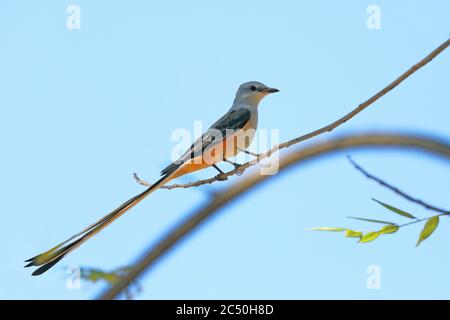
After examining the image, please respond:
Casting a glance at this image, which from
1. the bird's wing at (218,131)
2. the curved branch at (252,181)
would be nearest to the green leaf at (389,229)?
the curved branch at (252,181)

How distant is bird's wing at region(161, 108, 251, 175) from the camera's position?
514 cm

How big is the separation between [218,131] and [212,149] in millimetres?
537

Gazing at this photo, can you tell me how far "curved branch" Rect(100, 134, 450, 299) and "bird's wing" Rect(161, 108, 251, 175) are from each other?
10.8 ft

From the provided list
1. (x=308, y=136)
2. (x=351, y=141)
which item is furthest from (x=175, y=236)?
(x=308, y=136)

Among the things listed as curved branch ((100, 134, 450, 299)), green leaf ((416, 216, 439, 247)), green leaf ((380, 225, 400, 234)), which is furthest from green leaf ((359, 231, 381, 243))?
curved branch ((100, 134, 450, 299))

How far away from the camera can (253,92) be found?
7285 mm

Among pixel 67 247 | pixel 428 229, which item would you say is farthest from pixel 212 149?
pixel 428 229

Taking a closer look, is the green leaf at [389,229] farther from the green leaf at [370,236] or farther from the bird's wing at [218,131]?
the bird's wing at [218,131]

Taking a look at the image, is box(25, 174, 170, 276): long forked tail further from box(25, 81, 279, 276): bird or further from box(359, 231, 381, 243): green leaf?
→ box(359, 231, 381, 243): green leaf

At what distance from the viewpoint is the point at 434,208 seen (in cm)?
173

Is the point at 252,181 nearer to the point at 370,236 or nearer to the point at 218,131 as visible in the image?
the point at 370,236
